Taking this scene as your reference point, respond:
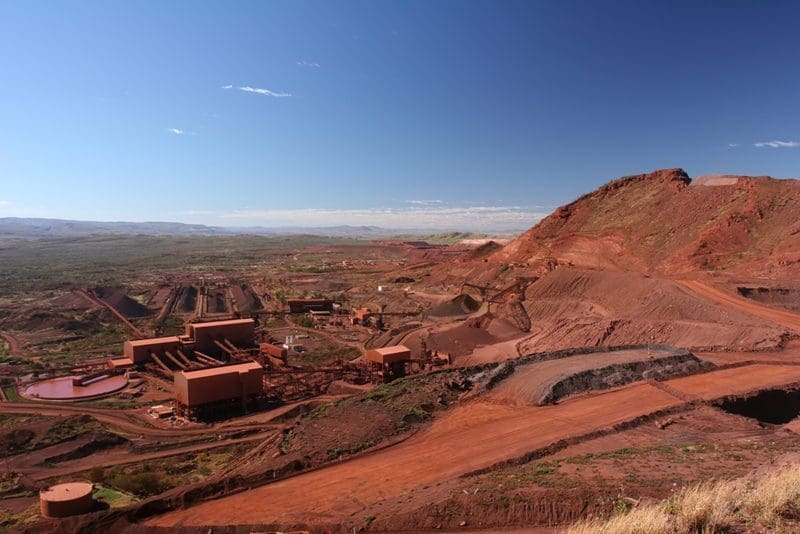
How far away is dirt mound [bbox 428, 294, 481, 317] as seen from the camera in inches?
2124

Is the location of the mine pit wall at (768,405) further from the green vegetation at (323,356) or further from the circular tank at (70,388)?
the circular tank at (70,388)

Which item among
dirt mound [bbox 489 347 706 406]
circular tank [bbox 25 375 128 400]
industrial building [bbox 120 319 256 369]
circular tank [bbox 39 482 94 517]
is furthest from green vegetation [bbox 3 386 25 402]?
dirt mound [bbox 489 347 706 406]

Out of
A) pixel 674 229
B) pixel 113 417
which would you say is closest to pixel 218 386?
pixel 113 417

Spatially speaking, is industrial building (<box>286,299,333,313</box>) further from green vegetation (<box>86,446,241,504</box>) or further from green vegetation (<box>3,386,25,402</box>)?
green vegetation (<box>86,446,241,504</box>)

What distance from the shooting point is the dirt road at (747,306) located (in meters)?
30.9

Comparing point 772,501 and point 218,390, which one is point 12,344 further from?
point 772,501

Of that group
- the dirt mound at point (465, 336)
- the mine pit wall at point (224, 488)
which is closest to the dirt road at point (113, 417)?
the mine pit wall at point (224, 488)

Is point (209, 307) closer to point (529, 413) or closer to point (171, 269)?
point (529, 413)

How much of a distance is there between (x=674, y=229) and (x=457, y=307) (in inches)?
1063

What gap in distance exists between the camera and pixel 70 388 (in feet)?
110

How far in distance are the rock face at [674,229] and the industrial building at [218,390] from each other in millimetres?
41920

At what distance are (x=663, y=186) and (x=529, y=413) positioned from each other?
5866 cm

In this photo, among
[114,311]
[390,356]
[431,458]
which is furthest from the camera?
[114,311]

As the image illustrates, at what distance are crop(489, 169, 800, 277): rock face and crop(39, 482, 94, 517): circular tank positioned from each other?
48816mm
